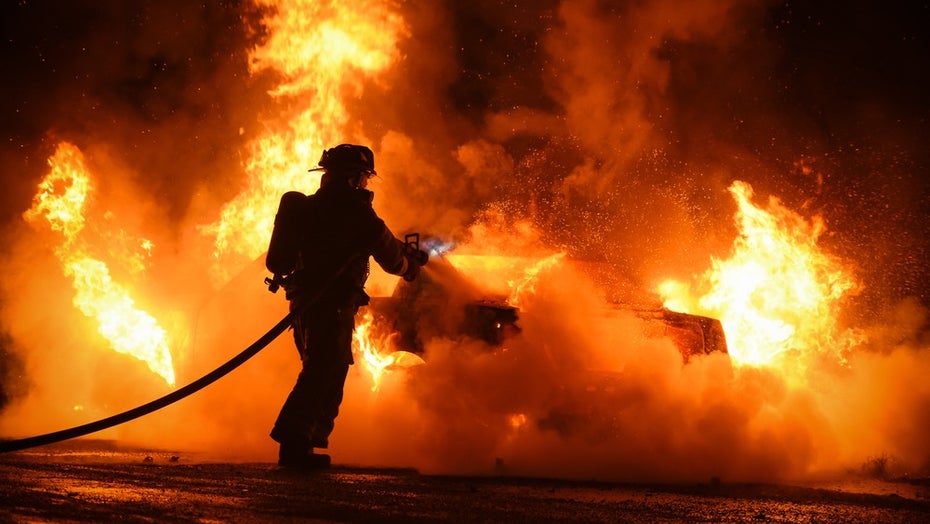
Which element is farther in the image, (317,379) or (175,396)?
(317,379)

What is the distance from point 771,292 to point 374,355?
422cm

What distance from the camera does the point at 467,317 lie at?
6449mm

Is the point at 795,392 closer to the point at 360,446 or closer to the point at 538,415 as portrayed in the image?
the point at 538,415

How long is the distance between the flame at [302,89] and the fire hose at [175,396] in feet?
15.0

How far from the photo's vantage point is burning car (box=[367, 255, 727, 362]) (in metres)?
6.40

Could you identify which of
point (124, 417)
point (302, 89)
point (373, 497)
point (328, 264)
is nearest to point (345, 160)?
point (328, 264)

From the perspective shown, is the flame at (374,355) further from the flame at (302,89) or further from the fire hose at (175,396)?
the flame at (302,89)

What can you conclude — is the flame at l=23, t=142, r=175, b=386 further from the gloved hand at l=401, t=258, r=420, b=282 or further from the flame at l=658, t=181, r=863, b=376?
the flame at l=658, t=181, r=863, b=376

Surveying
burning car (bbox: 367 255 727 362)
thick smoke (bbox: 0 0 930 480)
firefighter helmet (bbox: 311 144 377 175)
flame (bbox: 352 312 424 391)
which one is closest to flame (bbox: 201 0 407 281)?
thick smoke (bbox: 0 0 930 480)

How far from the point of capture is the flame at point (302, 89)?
10203mm

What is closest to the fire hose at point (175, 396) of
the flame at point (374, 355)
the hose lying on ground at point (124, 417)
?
the hose lying on ground at point (124, 417)

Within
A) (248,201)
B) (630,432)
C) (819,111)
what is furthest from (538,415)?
(819,111)

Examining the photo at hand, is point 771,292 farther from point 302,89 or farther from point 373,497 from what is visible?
point 373,497

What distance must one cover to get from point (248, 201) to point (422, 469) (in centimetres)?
597
